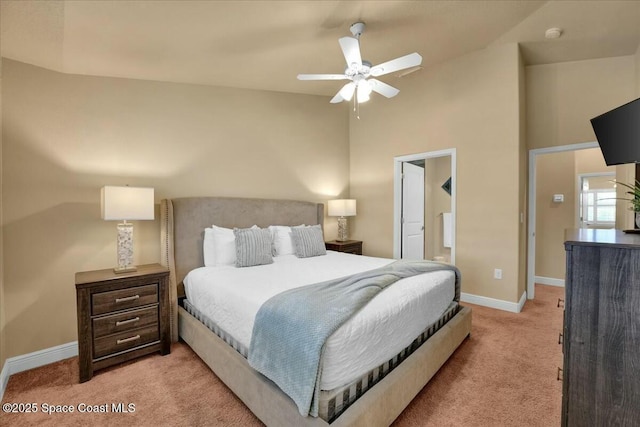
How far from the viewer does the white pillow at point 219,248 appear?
3.04m

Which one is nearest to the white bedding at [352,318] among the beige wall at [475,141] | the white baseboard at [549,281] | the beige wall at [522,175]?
the beige wall at [475,141]

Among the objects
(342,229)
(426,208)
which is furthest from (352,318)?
(426,208)

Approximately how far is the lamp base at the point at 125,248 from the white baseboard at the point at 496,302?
3955mm

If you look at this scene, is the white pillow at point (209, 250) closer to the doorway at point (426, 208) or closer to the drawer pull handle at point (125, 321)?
the drawer pull handle at point (125, 321)

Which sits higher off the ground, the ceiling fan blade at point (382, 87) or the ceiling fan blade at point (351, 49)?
the ceiling fan blade at point (351, 49)

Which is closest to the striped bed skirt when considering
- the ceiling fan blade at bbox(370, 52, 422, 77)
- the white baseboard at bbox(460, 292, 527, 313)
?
the white baseboard at bbox(460, 292, 527, 313)

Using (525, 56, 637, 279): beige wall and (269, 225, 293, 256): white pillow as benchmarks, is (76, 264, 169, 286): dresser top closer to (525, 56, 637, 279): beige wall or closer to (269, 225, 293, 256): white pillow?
(269, 225, 293, 256): white pillow

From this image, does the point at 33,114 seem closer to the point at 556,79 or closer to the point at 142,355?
the point at 142,355

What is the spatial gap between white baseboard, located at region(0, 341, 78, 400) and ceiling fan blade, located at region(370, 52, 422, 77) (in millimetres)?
3685

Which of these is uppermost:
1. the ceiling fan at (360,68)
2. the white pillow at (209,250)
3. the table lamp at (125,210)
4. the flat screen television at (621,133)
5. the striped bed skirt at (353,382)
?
the ceiling fan at (360,68)

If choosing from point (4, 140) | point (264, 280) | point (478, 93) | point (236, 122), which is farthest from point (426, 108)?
point (4, 140)

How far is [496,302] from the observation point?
3.69 m

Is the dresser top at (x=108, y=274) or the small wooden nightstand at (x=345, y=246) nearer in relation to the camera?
the dresser top at (x=108, y=274)

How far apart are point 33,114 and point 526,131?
540 cm
